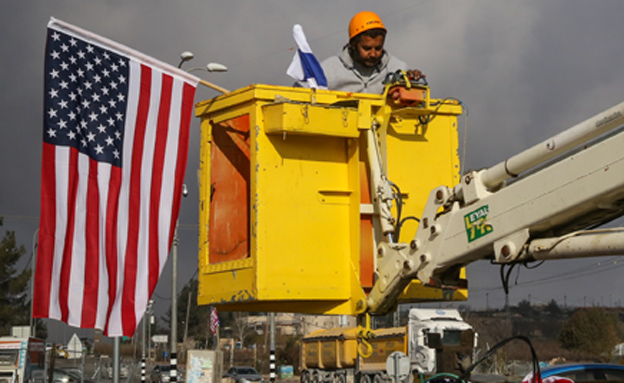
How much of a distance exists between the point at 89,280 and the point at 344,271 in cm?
279

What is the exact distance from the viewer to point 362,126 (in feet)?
28.1

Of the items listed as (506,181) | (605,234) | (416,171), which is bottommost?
(605,234)

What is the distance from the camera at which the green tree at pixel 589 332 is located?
160 feet

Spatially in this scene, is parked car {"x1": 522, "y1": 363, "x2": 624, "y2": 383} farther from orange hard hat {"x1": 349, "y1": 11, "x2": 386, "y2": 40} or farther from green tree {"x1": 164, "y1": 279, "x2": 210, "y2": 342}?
green tree {"x1": 164, "y1": 279, "x2": 210, "y2": 342}

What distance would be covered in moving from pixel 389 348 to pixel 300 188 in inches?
785

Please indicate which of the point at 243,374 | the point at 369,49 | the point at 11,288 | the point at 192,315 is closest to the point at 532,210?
the point at 369,49

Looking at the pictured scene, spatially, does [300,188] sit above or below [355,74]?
below

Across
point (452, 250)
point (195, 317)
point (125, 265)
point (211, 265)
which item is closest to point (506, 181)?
point (452, 250)

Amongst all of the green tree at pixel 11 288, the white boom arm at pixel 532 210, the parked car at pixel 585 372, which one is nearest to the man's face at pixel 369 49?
the white boom arm at pixel 532 210

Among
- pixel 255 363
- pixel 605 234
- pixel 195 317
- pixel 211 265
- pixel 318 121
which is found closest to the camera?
pixel 605 234

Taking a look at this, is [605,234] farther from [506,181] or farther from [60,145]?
[60,145]

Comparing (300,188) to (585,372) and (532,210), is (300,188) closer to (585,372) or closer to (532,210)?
(532,210)

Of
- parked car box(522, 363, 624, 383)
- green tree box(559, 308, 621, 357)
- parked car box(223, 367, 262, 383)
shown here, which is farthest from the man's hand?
green tree box(559, 308, 621, 357)

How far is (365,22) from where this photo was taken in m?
9.55
